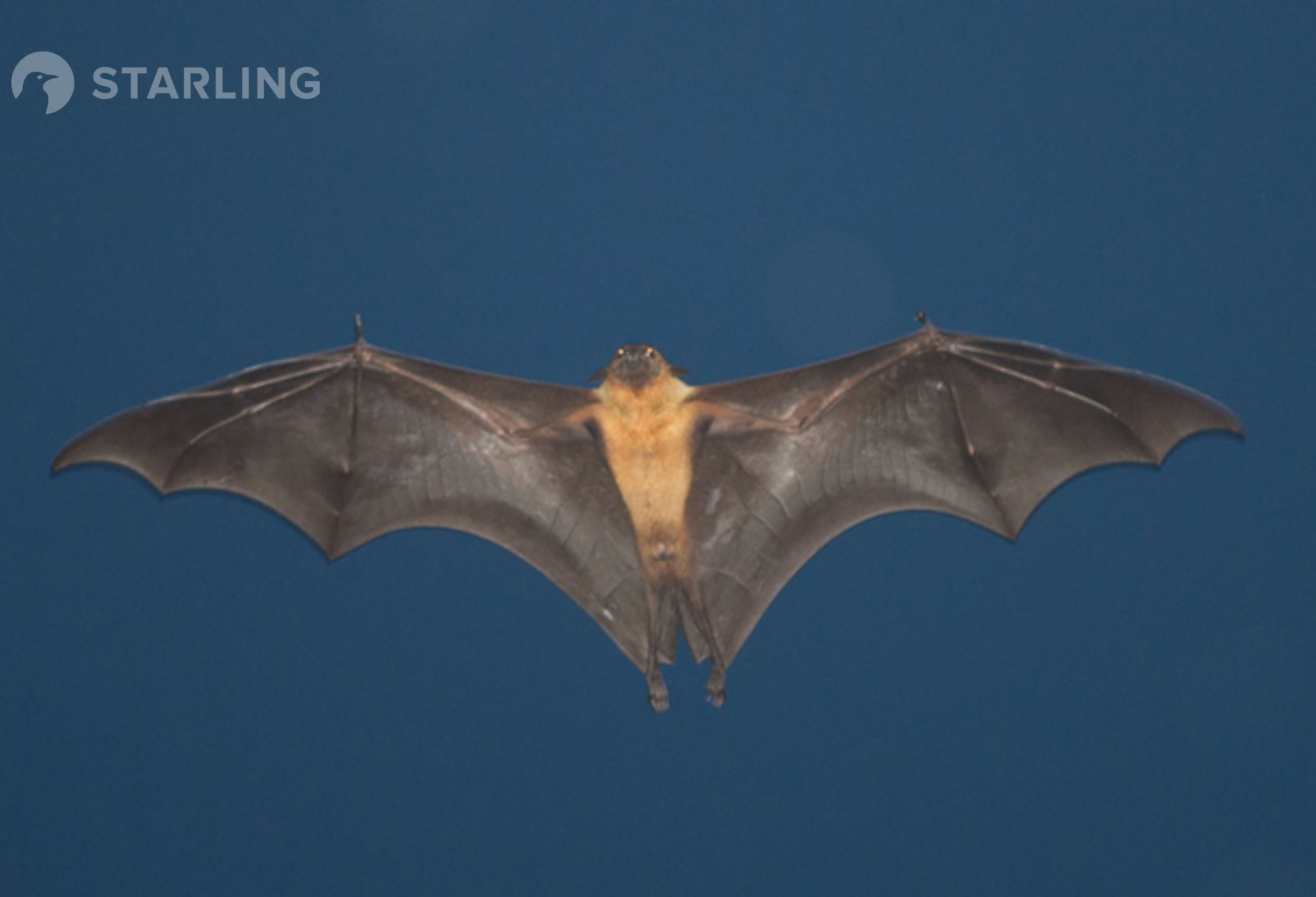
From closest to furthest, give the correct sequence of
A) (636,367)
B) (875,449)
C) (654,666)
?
(636,367) < (654,666) < (875,449)

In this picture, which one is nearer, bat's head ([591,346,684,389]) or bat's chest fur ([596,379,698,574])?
bat's head ([591,346,684,389])

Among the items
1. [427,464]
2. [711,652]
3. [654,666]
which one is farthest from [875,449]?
[427,464]

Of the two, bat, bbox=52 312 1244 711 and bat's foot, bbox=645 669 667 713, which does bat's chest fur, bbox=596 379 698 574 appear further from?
bat's foot, bbox=645 669 667 713

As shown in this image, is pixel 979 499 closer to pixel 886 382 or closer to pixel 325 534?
pixel 886 382

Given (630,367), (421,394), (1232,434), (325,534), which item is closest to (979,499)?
(1232,434)

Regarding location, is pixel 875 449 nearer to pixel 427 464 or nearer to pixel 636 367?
pixel 636 367

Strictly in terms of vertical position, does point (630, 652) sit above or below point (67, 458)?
below

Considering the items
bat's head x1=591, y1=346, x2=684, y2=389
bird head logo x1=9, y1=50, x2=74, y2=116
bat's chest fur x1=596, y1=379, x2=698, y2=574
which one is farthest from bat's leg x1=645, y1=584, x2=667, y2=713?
bird head logo x1=9, y1=50, x2=74, y2=116

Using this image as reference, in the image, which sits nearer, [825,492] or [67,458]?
[67,458]
